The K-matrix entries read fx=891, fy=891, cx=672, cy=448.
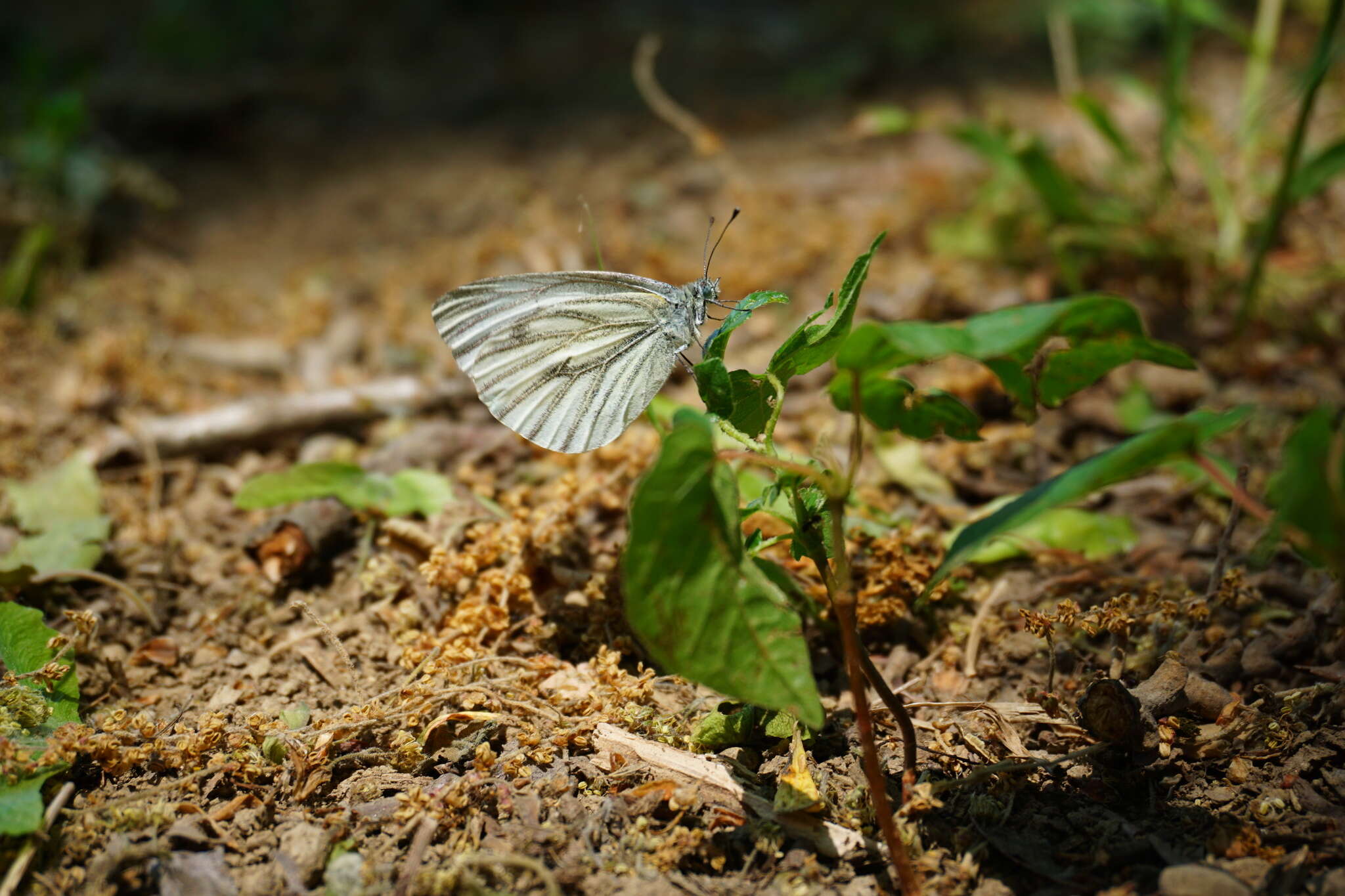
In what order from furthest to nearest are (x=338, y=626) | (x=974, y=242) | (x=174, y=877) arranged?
(x=974, y=242)
(x=338, y=626)
(x=174, y=877)

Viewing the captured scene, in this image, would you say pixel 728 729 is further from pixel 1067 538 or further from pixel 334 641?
pixel 1067 538

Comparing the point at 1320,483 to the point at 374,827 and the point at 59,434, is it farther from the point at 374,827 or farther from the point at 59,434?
the point at 59,434

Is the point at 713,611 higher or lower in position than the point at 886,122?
lower

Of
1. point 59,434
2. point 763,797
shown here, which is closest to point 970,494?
point 763,797

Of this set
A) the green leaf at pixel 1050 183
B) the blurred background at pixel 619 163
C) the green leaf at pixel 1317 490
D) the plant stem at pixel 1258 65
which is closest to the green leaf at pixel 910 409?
the green leaf at pixel 1317 490

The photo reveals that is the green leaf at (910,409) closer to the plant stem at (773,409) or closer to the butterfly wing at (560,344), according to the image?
the plant stem at (773,409)

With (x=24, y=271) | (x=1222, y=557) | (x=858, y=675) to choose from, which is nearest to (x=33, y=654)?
(x=858, y=675)
